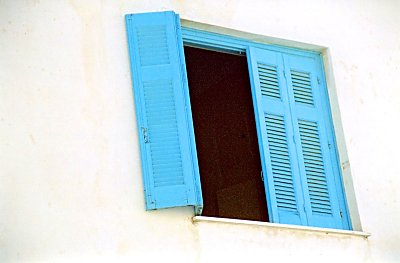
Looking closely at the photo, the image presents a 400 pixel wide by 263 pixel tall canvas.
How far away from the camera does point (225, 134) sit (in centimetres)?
903

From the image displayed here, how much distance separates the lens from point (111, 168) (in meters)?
7.43

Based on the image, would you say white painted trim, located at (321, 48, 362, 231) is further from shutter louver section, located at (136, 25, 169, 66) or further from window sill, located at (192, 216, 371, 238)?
shutter louver section, located at (136, 25, 169, 66)

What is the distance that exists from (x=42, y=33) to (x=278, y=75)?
202cm

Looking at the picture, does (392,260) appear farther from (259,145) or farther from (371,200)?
(259,145)

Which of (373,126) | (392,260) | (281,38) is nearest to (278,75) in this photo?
(281,38)

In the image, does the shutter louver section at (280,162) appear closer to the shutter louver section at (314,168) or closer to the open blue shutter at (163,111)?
the shutter louver section at (314,168)

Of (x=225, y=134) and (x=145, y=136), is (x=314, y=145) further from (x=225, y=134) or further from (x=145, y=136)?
(x=145, y=136)

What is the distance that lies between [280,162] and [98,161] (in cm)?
Result: 159

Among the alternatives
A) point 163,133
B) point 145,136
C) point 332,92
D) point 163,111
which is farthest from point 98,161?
point 332,92

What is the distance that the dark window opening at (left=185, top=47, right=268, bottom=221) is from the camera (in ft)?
27.9

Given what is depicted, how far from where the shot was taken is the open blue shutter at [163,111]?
7.50m

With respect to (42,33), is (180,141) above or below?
below

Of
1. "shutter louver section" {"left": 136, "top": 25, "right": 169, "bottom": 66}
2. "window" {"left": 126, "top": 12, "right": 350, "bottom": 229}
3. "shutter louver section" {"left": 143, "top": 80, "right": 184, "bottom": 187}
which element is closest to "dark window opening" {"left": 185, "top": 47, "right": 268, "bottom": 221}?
"window" {"left": 126, "top": 12, "right": 350, "bottom": 229}

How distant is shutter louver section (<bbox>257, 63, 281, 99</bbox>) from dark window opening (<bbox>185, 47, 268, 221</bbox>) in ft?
0.44
